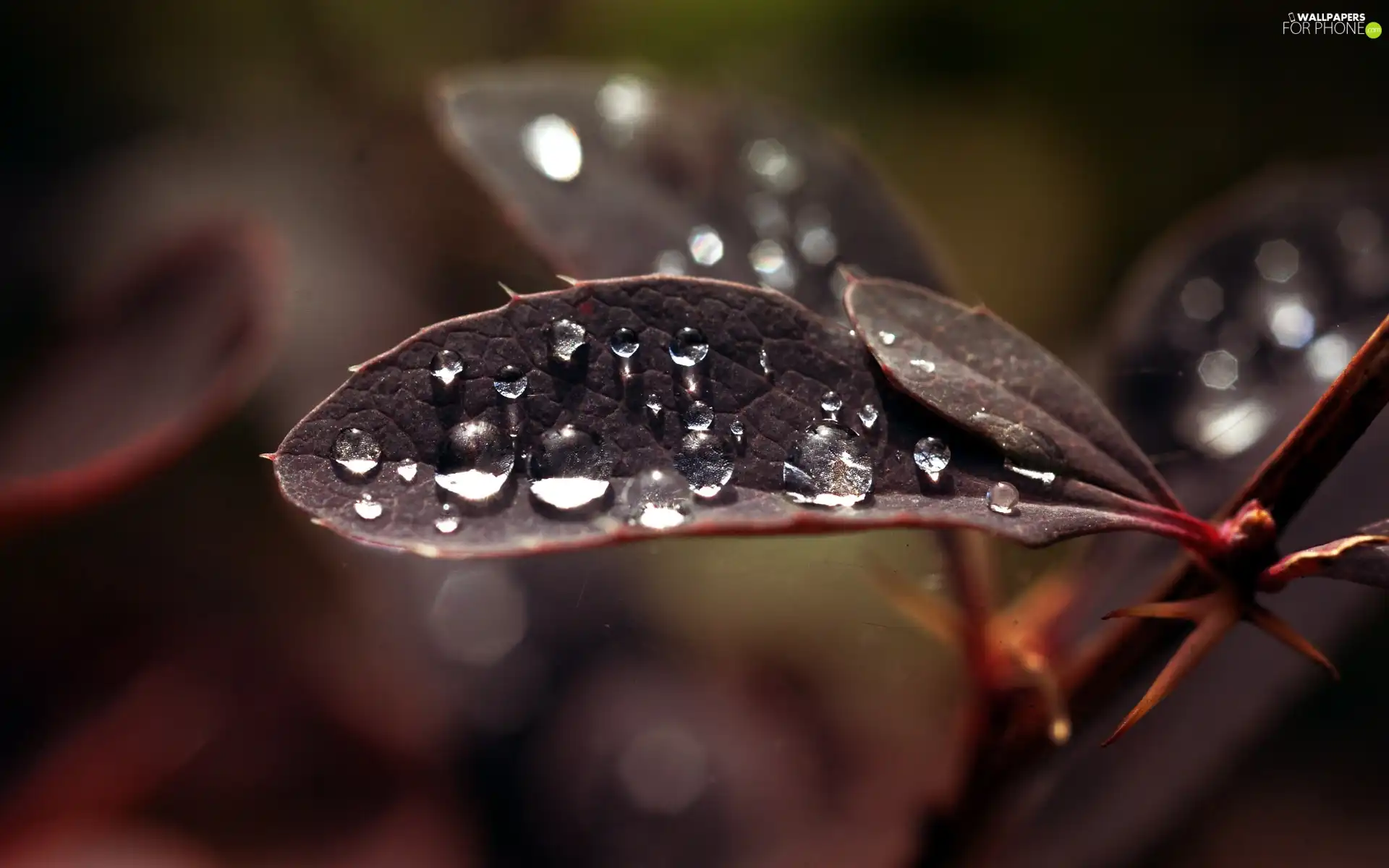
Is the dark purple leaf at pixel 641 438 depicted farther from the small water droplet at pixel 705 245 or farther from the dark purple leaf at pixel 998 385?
the small water droplet at pixel 705 245

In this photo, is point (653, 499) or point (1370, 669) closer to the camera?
point (653, 499)

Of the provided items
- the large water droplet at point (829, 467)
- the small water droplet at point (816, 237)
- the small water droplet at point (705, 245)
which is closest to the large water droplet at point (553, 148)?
the small water droplet at point (705, 245)

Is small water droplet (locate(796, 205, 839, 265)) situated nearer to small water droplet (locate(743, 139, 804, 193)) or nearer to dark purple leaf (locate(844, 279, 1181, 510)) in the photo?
small water droplet (locate(743, 139, 804, 193))

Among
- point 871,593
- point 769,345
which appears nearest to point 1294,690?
point 871,593

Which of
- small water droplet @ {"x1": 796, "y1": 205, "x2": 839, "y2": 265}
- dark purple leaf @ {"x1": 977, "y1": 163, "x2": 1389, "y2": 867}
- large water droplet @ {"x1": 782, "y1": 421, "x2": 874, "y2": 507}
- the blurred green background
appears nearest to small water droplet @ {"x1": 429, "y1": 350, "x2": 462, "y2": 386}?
large water droplet @ {"x1": 782, "y1": 421, "x2": 874, "y2": 507}

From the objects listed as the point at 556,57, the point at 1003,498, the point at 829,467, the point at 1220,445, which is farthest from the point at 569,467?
the point at 556,57

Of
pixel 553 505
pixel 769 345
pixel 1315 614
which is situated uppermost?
pixel 769 345

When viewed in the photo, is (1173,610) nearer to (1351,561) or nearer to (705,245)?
(1351,561)

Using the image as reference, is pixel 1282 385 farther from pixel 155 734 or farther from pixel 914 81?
pixel 155 734
